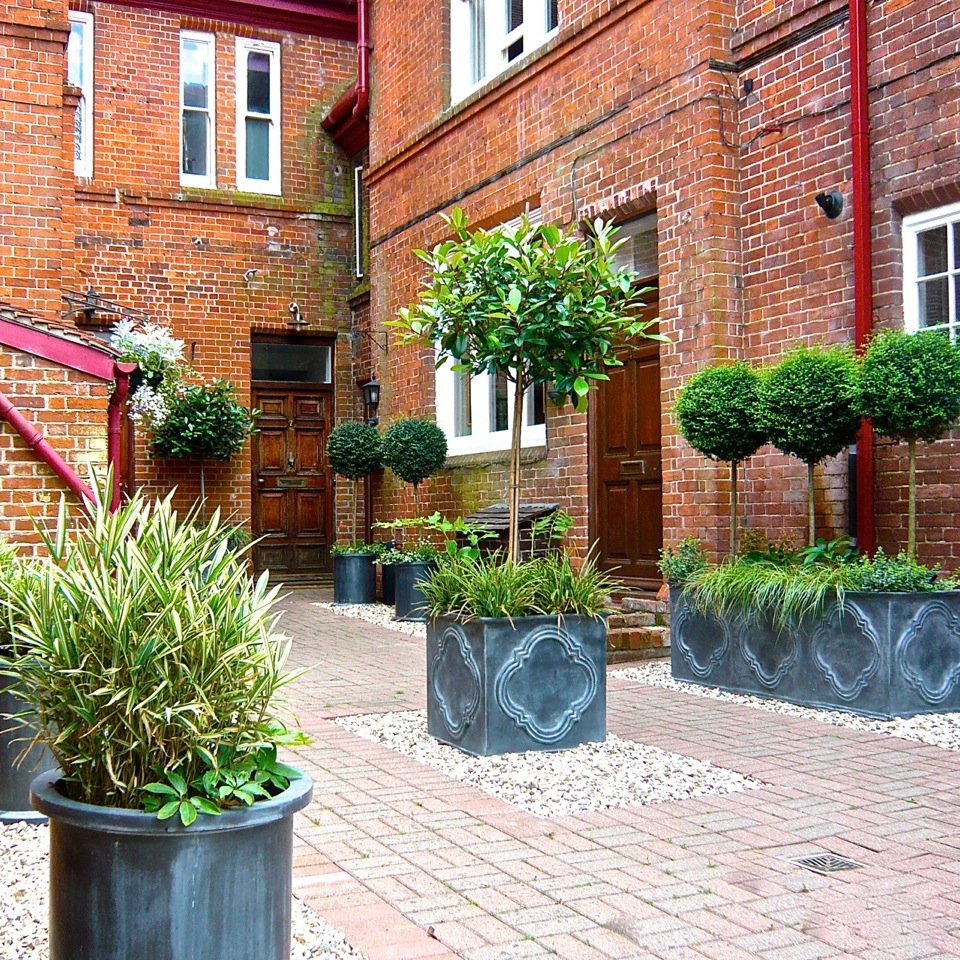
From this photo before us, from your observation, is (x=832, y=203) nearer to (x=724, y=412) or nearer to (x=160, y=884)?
(x=724, y=412)

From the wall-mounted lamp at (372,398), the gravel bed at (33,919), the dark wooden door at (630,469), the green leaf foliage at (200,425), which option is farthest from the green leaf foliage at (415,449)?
the gravel bed at (33,919)

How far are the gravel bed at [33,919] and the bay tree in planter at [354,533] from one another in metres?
8.77

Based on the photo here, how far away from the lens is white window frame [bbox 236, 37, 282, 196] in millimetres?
15297

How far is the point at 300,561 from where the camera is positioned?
1558 centimetres

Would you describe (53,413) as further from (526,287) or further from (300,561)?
(300,561)

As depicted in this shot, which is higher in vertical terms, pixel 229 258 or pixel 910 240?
pixel 229 258

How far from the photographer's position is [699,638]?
7508 mm

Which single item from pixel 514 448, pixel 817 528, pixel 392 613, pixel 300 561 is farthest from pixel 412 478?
pixel 514 448

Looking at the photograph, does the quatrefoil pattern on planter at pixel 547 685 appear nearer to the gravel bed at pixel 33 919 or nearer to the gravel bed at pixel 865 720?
the gravel bed at pixel 865 720

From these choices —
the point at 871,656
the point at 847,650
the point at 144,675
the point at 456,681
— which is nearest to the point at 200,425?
the point at 456,681

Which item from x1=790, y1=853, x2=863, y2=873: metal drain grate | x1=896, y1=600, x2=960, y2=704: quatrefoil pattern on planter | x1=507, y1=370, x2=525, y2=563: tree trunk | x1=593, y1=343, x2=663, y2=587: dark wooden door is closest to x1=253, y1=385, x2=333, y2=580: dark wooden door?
x1=593, y1=343, x2=663, y2=587: dark wooden door

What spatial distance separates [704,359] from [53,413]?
180 inches

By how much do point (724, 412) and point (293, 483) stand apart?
360 inches

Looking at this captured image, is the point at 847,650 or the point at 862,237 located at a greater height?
the point at 862,237
